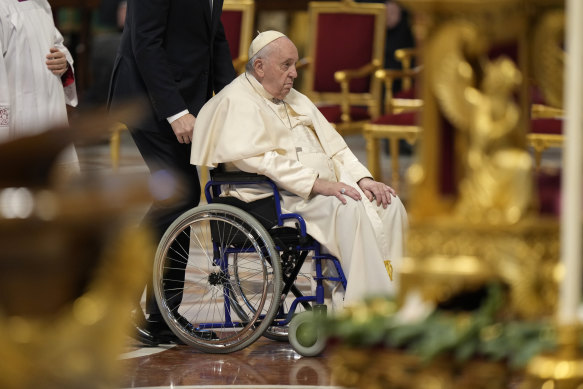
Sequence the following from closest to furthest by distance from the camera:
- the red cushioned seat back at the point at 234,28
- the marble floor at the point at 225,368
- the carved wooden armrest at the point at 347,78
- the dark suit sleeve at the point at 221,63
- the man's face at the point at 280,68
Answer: the marble floor at the point at 225,368
the man's face at the point at 280,68
the dark suit sleeve at the point at 221,63
the carved wooden armrest at the point at 347,78
the red cushioned seat back at the point at 234,28

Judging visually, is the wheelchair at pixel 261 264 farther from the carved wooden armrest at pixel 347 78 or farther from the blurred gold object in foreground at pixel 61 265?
the carved wooden armrest at pixel 347 78

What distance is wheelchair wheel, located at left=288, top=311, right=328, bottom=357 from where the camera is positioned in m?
4.29

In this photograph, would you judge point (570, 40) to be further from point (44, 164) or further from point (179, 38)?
point (179, 38)

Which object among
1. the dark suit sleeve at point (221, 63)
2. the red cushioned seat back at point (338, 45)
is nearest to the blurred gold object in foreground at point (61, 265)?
the dark suit sleeve at point (221, 63)

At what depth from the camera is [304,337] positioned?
14.1ft

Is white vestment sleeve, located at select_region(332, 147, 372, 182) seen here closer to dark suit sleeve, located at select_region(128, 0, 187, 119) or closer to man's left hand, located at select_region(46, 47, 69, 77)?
dark suit sleeve, located at select_region(128, 0, 187, 119)

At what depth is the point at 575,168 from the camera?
1882 mm

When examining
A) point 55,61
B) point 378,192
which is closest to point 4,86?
point 55,61

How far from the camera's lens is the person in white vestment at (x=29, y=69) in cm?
461

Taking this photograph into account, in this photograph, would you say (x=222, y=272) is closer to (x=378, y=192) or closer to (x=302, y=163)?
(x=302, y=163)

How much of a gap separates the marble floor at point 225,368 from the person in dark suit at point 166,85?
20 cm

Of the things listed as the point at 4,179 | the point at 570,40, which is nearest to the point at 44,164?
the point at 4,179

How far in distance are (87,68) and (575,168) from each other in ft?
33.1

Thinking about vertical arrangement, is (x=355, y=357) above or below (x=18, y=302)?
below
